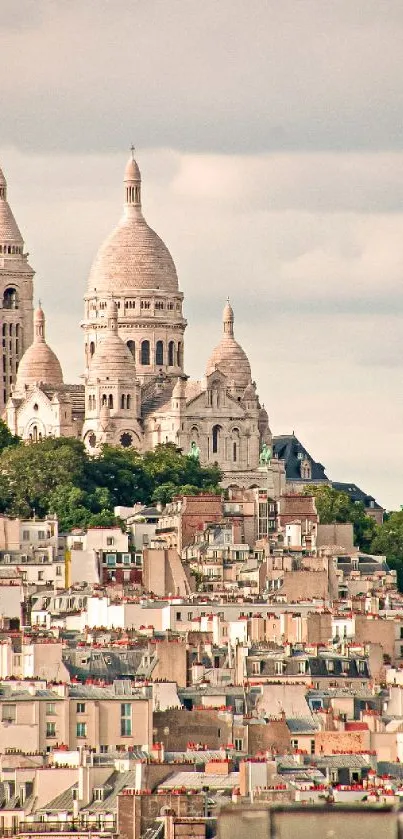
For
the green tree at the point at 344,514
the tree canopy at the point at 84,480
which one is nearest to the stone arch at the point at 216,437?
the tree canopy at the point at 84,480

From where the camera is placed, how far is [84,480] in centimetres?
15838

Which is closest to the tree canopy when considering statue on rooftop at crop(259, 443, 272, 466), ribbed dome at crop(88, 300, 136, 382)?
statue on rooftop at crop(259, 443, 272, 466)

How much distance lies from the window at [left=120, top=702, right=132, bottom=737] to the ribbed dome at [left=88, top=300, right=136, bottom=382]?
449ft

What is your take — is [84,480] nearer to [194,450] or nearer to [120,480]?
[120,480]

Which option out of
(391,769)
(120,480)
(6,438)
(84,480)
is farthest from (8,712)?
(6,438)

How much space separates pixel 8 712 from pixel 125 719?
98.9 inches

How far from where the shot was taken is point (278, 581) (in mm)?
104750

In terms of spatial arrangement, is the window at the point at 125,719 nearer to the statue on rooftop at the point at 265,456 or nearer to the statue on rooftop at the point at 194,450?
the statue on rooftop at the point at 194,450

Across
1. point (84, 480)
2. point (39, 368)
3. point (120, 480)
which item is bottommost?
point (84, 480)

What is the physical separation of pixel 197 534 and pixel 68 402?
221 ft

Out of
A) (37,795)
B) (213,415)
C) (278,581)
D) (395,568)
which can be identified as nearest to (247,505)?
(395,568)

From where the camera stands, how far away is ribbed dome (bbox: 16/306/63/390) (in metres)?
194

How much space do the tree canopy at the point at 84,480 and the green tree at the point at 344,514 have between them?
720 centimetres

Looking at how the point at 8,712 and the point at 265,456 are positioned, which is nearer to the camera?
the point at 8,712
